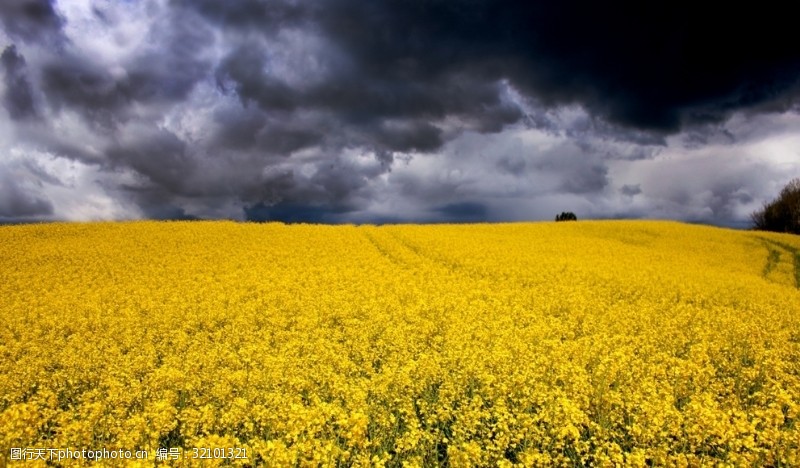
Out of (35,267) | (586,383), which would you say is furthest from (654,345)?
(35,267)

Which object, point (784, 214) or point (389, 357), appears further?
point (784, 214)

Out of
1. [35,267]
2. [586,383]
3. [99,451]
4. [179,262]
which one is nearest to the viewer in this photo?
[99,451]

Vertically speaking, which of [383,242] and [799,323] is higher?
[383,242]

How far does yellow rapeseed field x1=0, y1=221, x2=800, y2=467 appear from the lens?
6309 mm

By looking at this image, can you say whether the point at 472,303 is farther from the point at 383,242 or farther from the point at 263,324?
the point at 383,242

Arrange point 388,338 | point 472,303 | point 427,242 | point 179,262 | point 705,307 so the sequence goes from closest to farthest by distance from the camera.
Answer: point 388,338 < point 472,303 < point 705,307 < point 179,262 < point 427,242

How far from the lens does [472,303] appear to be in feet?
49.6

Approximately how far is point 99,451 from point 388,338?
6.38m

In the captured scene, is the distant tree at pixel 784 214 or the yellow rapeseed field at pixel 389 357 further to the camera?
the distant tree at pixel 784 214

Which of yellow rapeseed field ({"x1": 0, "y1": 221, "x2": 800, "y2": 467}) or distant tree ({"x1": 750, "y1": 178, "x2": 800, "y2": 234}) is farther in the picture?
distant tree ({"x1": 750, "y1": 178, "x2": 800, "y2": 234})

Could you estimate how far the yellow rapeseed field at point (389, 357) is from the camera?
6.31 m

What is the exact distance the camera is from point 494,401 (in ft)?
26.1

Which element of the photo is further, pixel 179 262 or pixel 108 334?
pixel 179 262

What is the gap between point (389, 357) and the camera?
1021 cm
